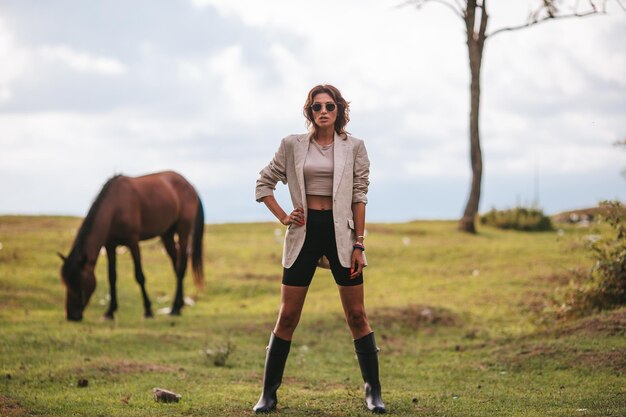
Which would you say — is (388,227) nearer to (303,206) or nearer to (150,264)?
(150,264)

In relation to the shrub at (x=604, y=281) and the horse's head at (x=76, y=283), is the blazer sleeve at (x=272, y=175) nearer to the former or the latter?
the shrub at (x=604, y=281)

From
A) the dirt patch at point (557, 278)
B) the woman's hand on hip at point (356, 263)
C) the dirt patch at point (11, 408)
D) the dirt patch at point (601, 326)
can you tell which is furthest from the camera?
the dirt patch at point (557, 278)

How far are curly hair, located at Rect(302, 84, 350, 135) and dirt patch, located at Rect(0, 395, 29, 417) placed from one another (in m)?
3.33

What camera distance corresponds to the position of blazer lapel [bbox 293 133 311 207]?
5.85 m

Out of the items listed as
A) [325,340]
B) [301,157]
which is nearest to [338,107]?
[301,157]

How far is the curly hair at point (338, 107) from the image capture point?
19.6 ft

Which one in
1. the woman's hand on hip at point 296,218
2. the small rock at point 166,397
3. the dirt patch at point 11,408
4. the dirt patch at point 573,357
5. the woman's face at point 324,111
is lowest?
the dirt patch at point 11,408

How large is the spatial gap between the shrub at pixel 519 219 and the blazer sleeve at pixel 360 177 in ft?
59.3

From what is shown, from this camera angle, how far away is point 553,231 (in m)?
23.1

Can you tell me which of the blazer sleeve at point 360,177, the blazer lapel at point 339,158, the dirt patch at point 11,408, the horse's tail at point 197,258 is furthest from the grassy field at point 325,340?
the blazer lapel at point 339,158

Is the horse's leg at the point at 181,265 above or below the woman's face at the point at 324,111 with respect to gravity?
below

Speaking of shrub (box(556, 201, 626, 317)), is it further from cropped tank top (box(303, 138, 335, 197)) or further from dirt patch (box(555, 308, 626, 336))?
cropped tank top (box(303, 138, 335, 197))

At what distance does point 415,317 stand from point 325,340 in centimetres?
189

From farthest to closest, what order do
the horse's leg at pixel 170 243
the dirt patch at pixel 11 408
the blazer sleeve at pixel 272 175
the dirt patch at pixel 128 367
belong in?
the horse's leg at pixel 170 243 → the dirt patch at pixel 128 367 → the dirt patch at pixel 11 408 → the blazer sleeve at pixel 272 175
